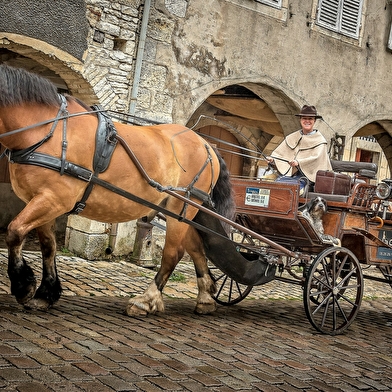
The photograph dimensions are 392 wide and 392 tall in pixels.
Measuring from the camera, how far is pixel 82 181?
520 centimetres

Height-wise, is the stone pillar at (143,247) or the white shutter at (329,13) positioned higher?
the white shutter at (329,13)

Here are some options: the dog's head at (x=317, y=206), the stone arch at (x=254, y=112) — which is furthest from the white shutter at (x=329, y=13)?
the dog's head at (x=317, y=206)

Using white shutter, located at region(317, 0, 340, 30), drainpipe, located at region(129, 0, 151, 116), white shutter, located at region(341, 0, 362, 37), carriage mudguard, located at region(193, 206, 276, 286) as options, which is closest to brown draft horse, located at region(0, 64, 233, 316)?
carriage mudguard, located at region(193, 206, 276, 286)

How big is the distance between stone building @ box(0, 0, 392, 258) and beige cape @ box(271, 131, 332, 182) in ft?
2.85

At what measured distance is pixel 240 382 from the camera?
14.0ft

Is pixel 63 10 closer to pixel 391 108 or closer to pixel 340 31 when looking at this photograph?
pixel 340 31

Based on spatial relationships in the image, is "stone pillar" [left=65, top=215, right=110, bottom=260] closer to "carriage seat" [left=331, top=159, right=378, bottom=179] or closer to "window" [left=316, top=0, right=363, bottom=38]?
"carriage seat" [left=331, top=159, right=378, bottom=179]

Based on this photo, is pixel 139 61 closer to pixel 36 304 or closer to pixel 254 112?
pixel 254 112

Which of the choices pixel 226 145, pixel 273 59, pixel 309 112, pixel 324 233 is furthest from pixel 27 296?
pixel 226 145

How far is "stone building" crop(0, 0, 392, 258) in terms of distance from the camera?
9.14m

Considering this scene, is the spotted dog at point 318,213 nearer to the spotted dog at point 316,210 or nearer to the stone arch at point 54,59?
the spotted dog at point 316,210

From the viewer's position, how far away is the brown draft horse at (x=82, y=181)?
498 centimetres

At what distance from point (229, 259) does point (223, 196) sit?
0.63 metres

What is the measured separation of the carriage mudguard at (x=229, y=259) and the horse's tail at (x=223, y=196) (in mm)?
118
